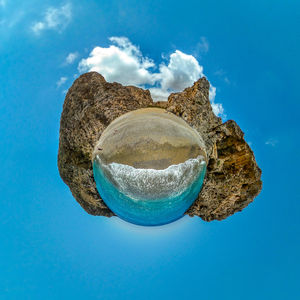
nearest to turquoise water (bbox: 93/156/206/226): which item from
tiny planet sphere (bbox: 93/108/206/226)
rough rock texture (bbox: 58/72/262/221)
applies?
tiny planet sphere (bbox: 93/108/206/226)

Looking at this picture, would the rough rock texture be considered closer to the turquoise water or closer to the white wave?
the turquoise water

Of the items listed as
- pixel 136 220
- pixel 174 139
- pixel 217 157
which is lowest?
pixel 136 220

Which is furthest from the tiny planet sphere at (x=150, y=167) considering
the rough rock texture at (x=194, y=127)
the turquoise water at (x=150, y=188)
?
the rough rock texture at (x=194, y=127)

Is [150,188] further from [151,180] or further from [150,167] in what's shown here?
[150,167]

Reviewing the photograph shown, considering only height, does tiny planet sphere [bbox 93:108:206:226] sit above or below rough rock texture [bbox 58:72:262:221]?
below

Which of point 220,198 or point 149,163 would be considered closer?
point 149,163

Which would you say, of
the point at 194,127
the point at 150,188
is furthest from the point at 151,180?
the point at 194,127

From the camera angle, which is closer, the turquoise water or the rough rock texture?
the turquoise water

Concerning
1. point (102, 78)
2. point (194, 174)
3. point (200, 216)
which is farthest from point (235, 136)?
point (102, 78)

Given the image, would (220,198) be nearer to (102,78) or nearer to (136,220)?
(136,220)
